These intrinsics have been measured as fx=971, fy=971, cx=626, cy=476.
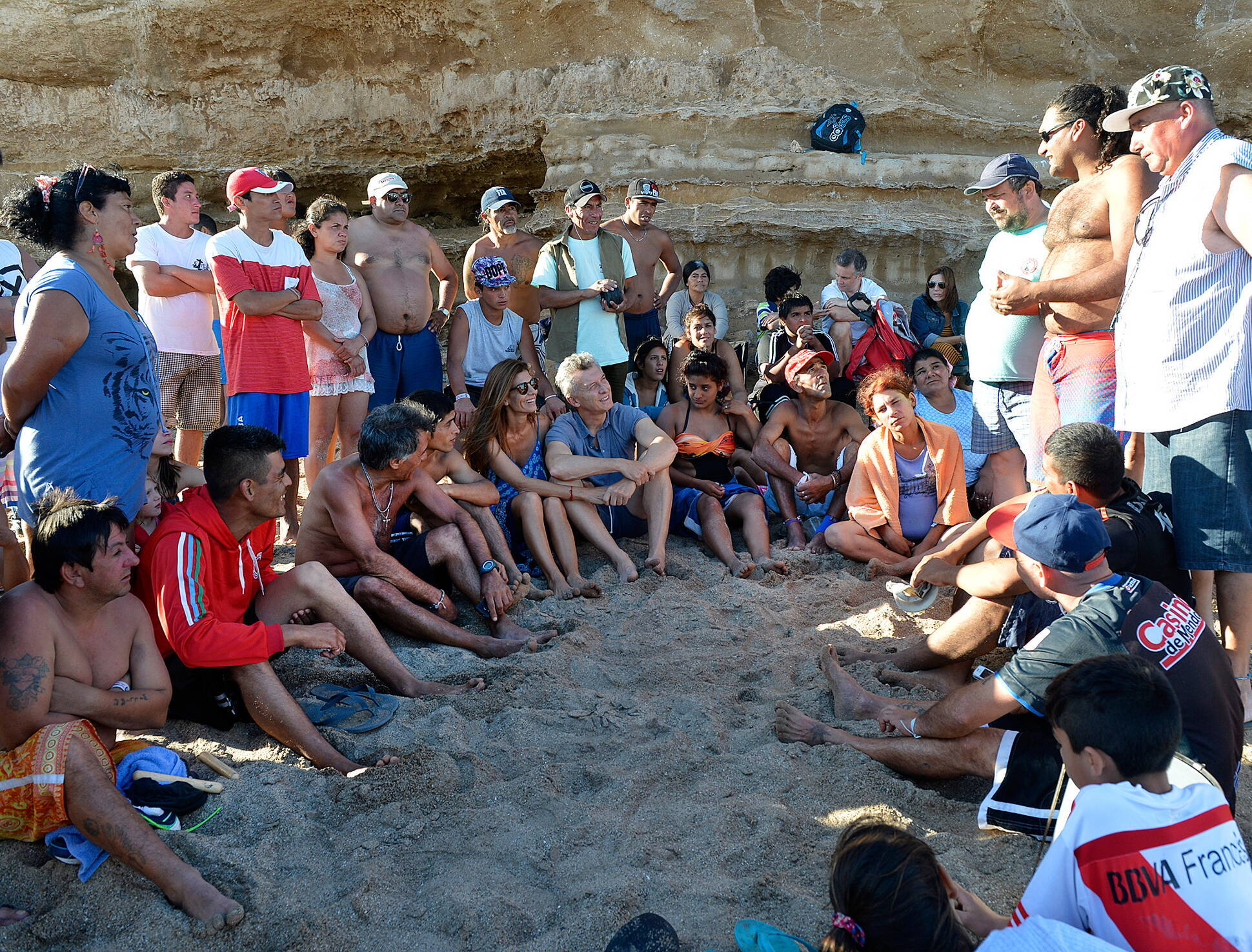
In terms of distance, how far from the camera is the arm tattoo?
246cm

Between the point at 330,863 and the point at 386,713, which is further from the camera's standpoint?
the point at 386,713

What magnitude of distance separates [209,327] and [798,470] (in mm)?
3508

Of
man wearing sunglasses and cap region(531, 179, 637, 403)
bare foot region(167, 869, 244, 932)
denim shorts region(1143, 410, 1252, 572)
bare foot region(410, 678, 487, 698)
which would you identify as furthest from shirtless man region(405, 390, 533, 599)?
denim shorts region(1143, 410, 1252, 572)

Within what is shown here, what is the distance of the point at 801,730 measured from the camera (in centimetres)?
316

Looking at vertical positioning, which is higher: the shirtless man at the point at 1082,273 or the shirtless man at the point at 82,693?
Answer: the shirtless man at the point at 1082,273

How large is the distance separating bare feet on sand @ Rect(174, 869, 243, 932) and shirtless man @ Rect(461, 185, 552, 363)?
436cm

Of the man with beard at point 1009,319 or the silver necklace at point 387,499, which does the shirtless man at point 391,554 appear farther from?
the man with beard at point 1009,319

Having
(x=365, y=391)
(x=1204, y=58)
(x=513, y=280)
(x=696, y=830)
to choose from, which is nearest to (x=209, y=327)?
(x=365, y=391)

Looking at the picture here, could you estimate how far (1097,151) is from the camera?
392cm

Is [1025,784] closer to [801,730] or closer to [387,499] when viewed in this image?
[801,730]

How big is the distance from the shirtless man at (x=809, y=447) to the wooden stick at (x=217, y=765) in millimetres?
3440

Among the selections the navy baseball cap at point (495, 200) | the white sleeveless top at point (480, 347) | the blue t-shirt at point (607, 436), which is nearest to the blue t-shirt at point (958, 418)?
the blue t-shirt at point (607, 436)

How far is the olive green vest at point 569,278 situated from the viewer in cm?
638

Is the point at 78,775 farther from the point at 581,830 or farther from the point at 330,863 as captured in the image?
the point at 581,830
